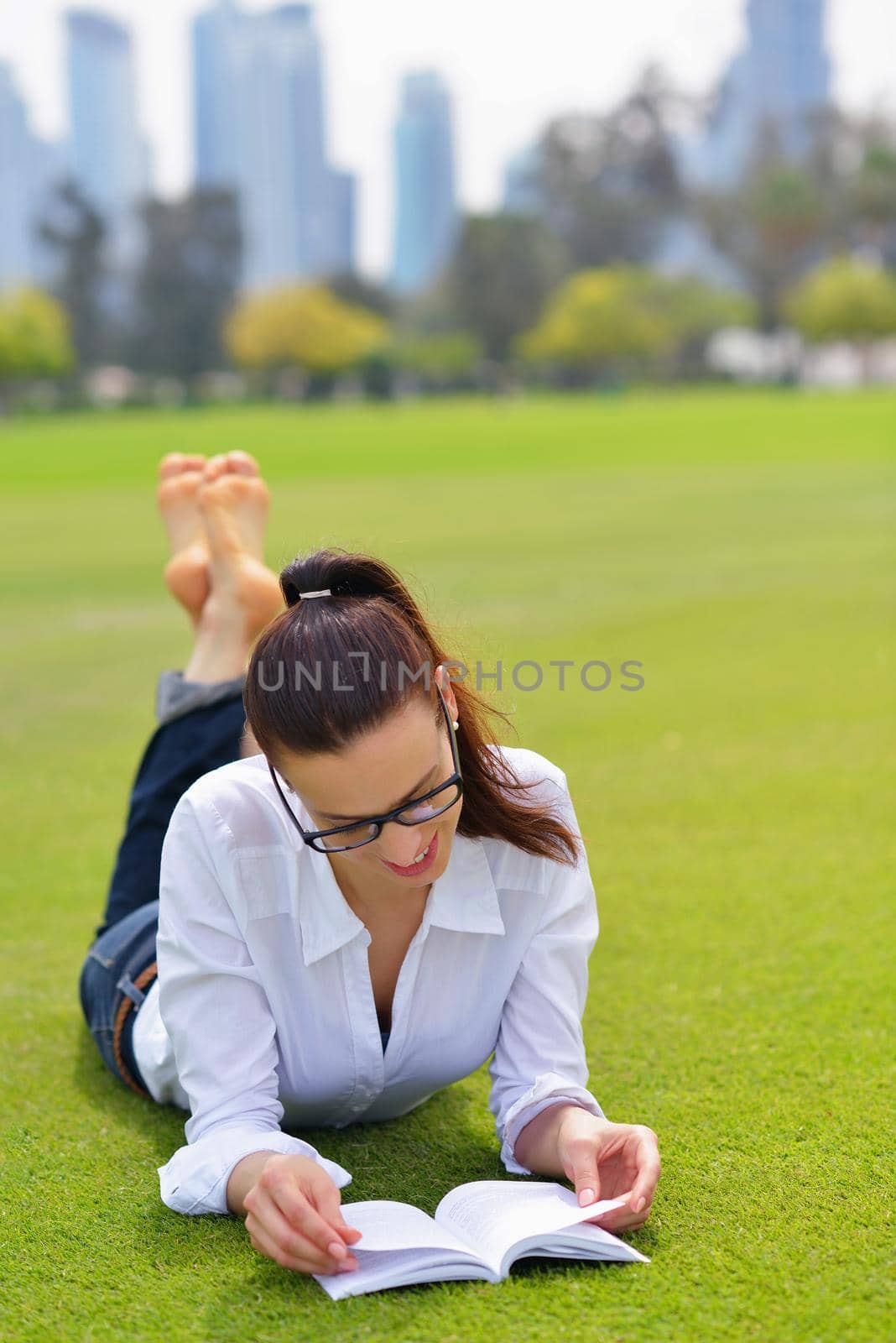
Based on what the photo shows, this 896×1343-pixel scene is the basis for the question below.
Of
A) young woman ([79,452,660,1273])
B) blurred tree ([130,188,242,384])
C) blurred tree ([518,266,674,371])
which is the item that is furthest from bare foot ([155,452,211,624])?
blurred tree ([130,188,242,384])

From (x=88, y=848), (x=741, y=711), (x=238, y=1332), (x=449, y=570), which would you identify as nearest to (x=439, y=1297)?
(x=238, y=1332)

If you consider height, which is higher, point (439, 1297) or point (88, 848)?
point (439, 1297)

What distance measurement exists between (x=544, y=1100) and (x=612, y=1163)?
0.45ft

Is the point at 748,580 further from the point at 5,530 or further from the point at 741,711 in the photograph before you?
the point at 5,530

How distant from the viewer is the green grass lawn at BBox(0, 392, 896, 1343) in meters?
2.04

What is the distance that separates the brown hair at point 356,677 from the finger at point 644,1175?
0.45 m

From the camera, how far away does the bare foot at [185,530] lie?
3.71m

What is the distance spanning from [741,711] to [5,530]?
10793 millimetres

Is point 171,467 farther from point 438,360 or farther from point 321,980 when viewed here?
point 438,360

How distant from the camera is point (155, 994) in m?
2.66

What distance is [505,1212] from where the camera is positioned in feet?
6.99

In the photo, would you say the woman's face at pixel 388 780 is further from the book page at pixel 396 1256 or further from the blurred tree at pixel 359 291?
the blurred tree at pixel 359 291

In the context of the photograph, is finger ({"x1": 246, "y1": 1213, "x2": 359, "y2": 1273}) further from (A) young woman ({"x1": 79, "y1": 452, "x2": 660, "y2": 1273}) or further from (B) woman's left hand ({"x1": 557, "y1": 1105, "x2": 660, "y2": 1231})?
(B) woman's left hand ({"x1": 557, "y1": 1105, "x2": 660, "y2": 1231})

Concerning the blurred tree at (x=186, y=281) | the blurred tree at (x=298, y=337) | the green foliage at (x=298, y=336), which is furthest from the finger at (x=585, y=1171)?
the blurred tree at (x=186, y=281)
